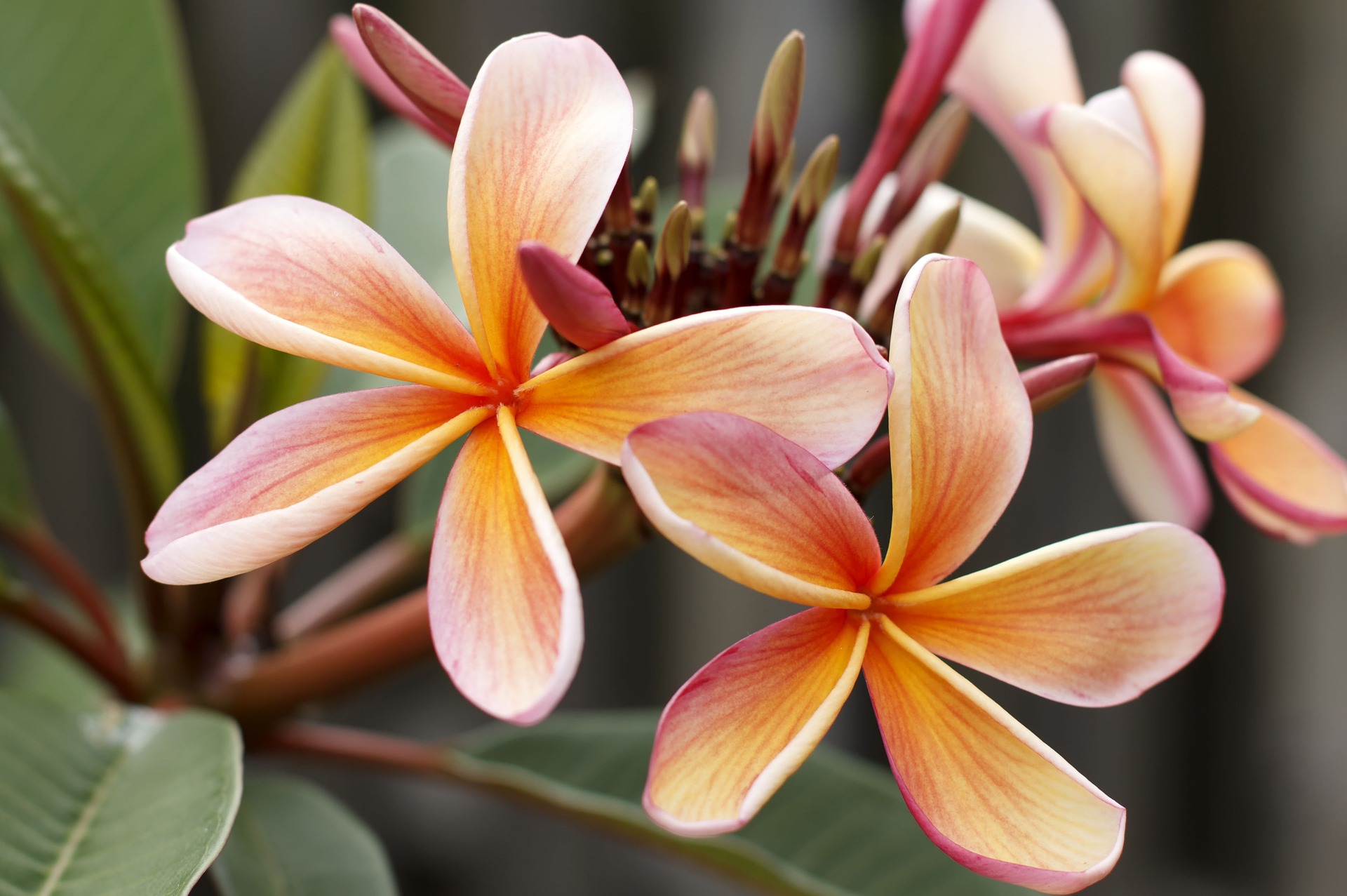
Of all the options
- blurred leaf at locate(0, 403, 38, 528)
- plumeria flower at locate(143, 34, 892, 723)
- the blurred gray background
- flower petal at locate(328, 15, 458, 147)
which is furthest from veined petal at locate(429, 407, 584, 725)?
the blurred gray background

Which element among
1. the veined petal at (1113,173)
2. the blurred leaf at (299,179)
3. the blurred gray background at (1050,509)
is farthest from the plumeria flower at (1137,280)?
the blurred gray background at (1050,509)

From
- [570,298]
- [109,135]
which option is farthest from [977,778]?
[109,135]

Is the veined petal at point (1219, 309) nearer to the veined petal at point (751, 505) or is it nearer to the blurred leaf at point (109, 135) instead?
the veined petal at point (751, 505)

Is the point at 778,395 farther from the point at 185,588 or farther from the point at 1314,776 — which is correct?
the point at 1314,776

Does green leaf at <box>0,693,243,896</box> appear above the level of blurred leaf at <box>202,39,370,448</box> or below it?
below

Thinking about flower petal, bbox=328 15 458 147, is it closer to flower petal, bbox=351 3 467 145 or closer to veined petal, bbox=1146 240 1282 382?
flower petal, bbox=351 3 467 145

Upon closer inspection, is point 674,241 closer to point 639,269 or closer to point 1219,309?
point 639,269
